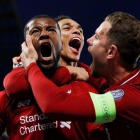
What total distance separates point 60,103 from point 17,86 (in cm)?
19

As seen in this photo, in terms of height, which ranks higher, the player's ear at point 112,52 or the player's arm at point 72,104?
the player's ear at point 112,52

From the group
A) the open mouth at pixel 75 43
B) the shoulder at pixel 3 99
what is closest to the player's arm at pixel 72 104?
the shoulder at pixel 3 99

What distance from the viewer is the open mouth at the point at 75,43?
1.85 m

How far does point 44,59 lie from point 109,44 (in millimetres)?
274

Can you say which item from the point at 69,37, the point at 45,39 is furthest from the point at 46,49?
the point at 69,37

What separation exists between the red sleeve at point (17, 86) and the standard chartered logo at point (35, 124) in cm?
9

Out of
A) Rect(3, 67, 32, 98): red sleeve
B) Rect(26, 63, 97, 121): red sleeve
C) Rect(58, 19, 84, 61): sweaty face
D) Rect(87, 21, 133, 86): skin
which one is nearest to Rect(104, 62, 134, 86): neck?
Rect(87, 21, 133, 86): skin

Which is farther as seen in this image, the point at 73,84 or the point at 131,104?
the point at 73,84

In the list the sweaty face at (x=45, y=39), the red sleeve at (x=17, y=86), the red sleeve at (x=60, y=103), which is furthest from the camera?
the sweaty face at (x=45, y=39)

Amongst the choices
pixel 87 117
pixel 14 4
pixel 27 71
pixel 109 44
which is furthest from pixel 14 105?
pixel 14 4

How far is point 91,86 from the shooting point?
1.34 metres

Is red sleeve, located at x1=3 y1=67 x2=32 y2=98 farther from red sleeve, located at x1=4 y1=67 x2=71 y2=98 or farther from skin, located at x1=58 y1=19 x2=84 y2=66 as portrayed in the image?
skin, located at x1=58 y1=19 x2=84 y2=66

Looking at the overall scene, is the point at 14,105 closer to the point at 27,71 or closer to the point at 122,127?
the point at 27,71

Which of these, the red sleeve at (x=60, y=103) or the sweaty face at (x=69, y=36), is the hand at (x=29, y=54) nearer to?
the red sleeve at (x=60, y=103)
